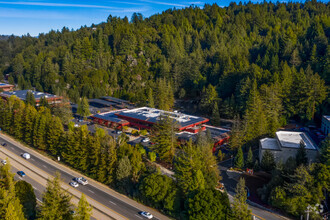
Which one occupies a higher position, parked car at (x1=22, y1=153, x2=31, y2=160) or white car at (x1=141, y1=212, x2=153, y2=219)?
parked car at (x1=22, y1=153, x2=31, y2=160)

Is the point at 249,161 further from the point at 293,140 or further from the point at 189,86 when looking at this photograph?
the point at 189,86

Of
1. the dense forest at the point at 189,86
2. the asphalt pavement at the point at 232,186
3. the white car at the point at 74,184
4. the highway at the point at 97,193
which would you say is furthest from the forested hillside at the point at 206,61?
the white car at the point at 74,184

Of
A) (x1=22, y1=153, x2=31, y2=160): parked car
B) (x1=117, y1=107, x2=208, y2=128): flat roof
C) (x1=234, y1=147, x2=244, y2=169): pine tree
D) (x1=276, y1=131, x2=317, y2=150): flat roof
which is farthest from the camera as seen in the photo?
(x1=117, y1=107, x2=208, y2=128): flat roof

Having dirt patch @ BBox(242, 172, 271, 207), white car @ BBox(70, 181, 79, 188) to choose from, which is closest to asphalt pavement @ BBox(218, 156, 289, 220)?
dirt patch @ BBox(242, 172, 271, 207)

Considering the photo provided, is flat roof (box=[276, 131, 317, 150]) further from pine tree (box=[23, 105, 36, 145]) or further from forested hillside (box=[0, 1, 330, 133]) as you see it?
pine tree (box=[23, 105, 36, 145])

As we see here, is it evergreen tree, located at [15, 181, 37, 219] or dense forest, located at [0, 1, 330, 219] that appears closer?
evergreen tree, located at [15, 181, 37, 219]

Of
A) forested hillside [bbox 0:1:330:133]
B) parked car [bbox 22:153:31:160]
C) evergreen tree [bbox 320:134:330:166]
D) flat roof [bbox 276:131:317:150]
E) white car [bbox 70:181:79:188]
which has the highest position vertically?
forested hillside [bbox 0:1:330:133]

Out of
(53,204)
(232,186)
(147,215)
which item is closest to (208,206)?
(147,215)

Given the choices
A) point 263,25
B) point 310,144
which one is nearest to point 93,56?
point 263,25
